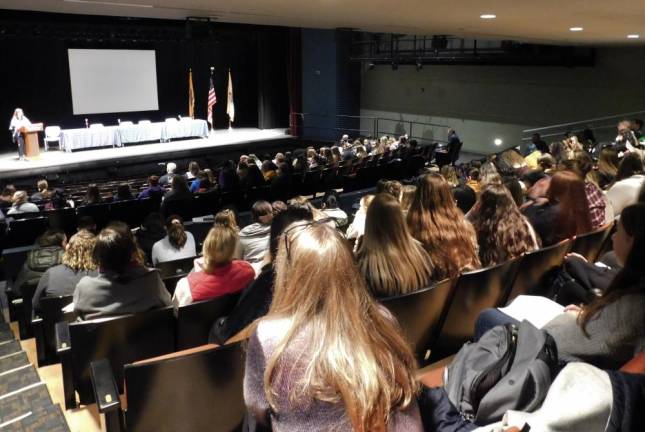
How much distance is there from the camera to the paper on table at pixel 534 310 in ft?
7.29

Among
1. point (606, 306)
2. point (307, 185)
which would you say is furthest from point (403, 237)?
point (307, 185)

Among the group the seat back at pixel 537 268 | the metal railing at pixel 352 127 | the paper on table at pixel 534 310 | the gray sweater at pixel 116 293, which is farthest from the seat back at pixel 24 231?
the metal railing at pixel 352 127

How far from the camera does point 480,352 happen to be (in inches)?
66.2

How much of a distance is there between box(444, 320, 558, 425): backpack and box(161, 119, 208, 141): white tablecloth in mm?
14146

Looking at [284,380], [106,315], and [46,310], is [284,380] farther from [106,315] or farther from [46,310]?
[46,310]

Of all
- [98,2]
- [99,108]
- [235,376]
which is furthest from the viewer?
[99,108]

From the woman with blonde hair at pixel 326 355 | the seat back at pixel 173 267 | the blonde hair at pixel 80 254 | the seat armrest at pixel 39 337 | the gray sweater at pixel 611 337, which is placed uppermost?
the woman with blonde hair at pixel 326 355

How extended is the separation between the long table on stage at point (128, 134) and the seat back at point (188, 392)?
12.5 meters

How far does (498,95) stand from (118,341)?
14188 mm

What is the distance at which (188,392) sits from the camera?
2.00 meters

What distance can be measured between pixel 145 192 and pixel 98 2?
2.85 meters

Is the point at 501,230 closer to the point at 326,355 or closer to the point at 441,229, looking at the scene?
the point at 441,229

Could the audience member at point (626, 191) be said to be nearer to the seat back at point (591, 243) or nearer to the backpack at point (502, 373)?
the seat back at point (591, 243)

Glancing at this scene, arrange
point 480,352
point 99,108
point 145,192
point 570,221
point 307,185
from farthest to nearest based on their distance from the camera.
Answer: point 99,108, point 307,185, point 145,192, point 570,221, point 480,352
